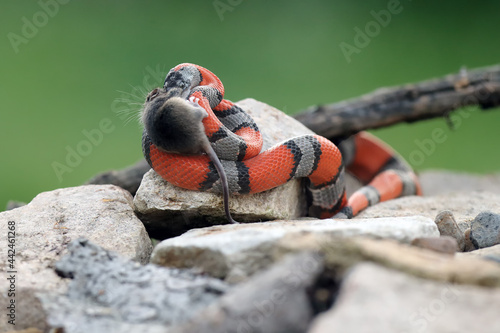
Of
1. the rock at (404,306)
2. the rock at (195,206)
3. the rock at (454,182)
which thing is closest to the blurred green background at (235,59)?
the rock at (454,182)

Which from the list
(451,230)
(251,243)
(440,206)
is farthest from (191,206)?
(440,206)

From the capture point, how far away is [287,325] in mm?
1330

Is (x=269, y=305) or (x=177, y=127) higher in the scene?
(x=177, y=127)

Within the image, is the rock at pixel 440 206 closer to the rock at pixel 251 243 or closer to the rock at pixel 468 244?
the rock at pixel 468 244

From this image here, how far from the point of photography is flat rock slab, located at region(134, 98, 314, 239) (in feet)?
7.55

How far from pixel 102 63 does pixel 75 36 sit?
1.43 feet

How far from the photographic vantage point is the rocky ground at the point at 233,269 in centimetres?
130

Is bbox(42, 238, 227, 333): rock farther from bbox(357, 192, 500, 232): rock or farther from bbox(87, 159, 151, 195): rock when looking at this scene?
bbox(87, 159, 151, 195): rock

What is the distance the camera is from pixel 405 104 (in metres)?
3.97

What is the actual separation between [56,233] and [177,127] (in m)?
0.72

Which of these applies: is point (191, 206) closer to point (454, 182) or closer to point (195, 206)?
point (195, 206)

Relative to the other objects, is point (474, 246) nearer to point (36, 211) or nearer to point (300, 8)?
point (36, 211)

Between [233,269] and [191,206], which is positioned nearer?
[233,269]

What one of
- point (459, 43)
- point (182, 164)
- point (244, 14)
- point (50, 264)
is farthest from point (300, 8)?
point (50, 264)
